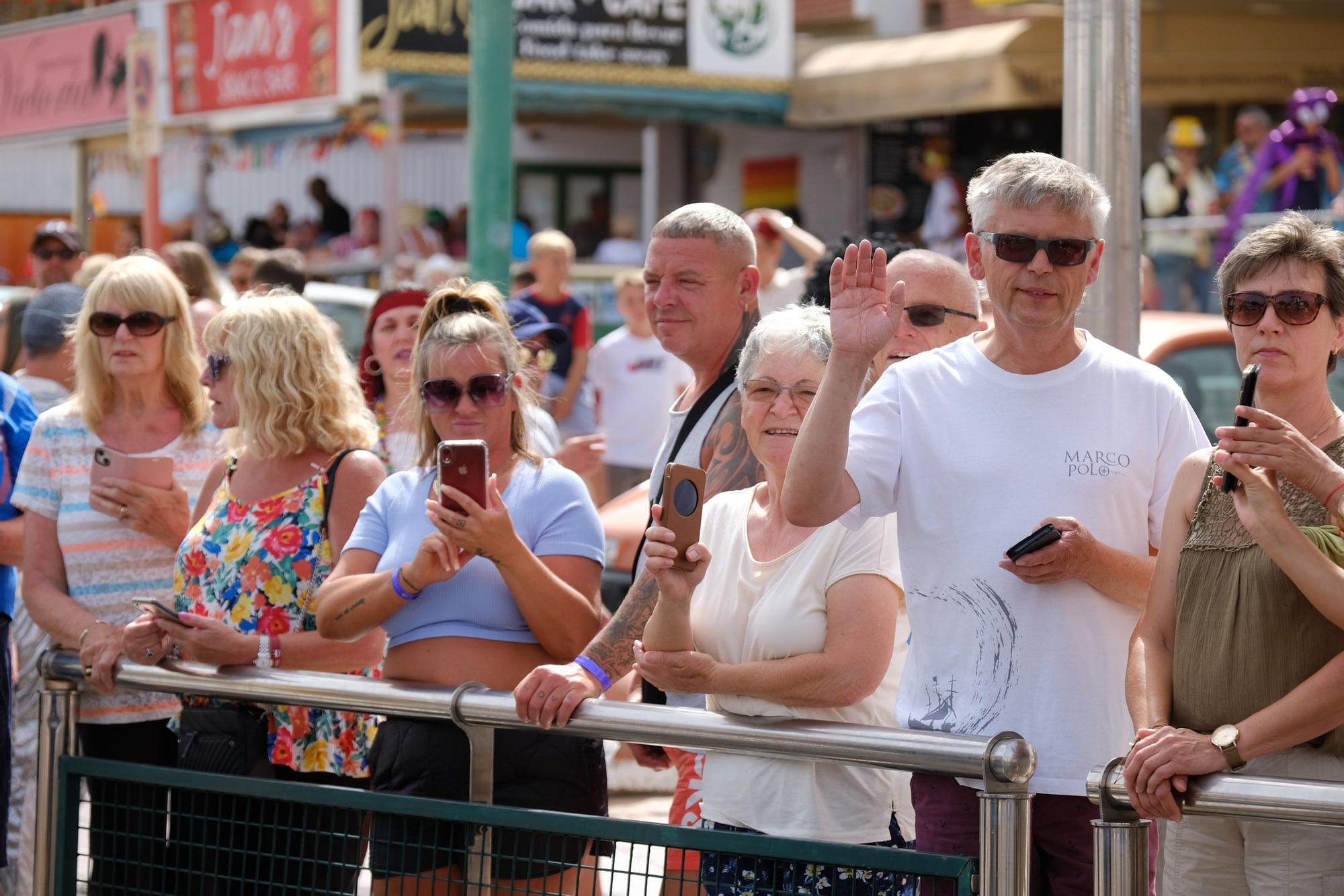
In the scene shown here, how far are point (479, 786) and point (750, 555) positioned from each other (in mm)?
728

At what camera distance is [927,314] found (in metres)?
4.59

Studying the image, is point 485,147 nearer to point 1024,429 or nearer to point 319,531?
point 319,531

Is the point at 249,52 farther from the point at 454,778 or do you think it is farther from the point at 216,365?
the point at 454,778

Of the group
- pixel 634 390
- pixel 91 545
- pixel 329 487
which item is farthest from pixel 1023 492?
pixel 634 390

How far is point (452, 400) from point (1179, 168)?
35.3 feet

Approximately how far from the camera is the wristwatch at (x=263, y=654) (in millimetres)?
4242

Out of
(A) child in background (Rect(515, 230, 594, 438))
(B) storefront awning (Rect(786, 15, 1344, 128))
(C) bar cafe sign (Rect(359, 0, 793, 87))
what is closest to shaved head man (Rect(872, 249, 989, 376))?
(A) child in background (Rect(515, 230, 594, 438))

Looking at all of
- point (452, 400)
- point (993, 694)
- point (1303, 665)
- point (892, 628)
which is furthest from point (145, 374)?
point (1303, 665)

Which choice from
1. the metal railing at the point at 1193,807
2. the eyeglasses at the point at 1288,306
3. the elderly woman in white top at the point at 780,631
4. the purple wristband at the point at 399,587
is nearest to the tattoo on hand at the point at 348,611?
the purple wristband at the point at 399,587

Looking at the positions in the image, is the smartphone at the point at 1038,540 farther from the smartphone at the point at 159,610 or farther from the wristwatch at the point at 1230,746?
the smartphone at the point at 159,610

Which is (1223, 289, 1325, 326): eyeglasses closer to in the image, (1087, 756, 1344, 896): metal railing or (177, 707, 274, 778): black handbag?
(1087, 756, 1344, 896): metal railing

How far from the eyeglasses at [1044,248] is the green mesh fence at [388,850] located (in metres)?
1.08

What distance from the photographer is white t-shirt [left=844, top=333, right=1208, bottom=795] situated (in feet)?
10.9

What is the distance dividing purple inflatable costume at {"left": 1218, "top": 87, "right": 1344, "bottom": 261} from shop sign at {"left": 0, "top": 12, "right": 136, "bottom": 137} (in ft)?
41.0
